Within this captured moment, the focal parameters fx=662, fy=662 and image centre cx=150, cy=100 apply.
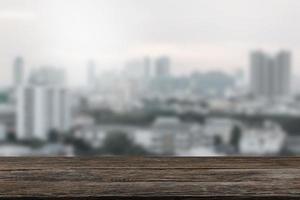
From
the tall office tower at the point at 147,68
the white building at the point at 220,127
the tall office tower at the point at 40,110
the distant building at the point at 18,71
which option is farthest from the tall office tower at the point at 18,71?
the white building at the point at 220,127

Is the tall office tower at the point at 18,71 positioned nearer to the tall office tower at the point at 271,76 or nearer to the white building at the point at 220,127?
the white building at the point at 220,127

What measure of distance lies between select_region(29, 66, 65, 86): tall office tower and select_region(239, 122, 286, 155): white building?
15.8 ft

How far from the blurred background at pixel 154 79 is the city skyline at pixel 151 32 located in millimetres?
31

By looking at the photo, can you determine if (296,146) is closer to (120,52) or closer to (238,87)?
(238,87)

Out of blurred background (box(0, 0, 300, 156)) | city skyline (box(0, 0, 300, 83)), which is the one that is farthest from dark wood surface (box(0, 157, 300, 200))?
city skyline (box(0, 0, 300, 83))

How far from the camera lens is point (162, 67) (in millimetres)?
16656

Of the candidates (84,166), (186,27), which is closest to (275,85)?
(186,27)

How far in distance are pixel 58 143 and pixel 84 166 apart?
17089mm

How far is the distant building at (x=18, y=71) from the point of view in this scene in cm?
1673

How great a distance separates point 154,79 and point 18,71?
12.1ft

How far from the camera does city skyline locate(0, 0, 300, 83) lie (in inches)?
682

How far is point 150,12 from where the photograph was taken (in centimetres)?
1814

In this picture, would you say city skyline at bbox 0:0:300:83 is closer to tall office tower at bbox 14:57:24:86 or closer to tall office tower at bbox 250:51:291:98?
tall office tower at bbox 14:57:24:86

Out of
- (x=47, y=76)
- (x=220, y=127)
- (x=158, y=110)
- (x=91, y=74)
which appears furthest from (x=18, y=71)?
(x=220, y=127)
